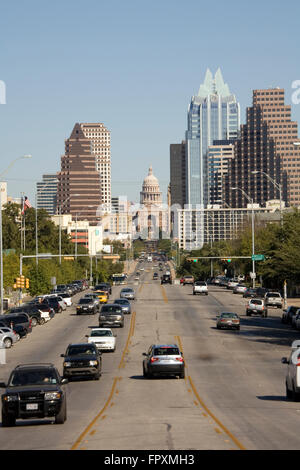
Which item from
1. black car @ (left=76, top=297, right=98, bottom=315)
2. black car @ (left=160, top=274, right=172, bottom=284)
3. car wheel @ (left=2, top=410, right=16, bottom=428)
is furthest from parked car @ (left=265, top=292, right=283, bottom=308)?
car wheel @ (left=2, top=410, right=16, bottom=428)

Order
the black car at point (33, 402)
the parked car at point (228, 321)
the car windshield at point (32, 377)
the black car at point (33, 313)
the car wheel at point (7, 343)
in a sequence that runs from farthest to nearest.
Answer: the black car at point (33, 313)
the parked car at point (228, 321)
the car wheel at point (7, 343)
the car windshield at point (32, 377)
the black car at point (33, 402)

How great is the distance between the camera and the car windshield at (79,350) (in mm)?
34938

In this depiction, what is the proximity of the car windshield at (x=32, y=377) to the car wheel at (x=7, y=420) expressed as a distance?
2.83 ft

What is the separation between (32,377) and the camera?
73.1ft

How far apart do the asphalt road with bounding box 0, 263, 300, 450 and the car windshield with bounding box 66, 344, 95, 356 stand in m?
1.20

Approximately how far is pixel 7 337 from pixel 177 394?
23154 mm

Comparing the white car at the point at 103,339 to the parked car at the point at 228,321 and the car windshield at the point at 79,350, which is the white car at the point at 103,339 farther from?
the parked car at the point at 228,321

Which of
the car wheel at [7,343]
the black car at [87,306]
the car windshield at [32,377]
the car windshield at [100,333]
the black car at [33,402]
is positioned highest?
the car windshield at [32,377]

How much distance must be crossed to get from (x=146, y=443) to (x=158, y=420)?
4.62 metres

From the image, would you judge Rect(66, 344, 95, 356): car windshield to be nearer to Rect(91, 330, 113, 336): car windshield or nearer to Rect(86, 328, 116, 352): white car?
Rect(86, 328, 116, 352): white car

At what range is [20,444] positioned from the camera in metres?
18.1

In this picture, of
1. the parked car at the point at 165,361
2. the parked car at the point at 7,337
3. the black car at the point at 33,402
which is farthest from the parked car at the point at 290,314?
the black car at the point at 33,402

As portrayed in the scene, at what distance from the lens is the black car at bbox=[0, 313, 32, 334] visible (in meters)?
56.3

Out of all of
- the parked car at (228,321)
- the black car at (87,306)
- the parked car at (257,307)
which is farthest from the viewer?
the black car at (87,306)
